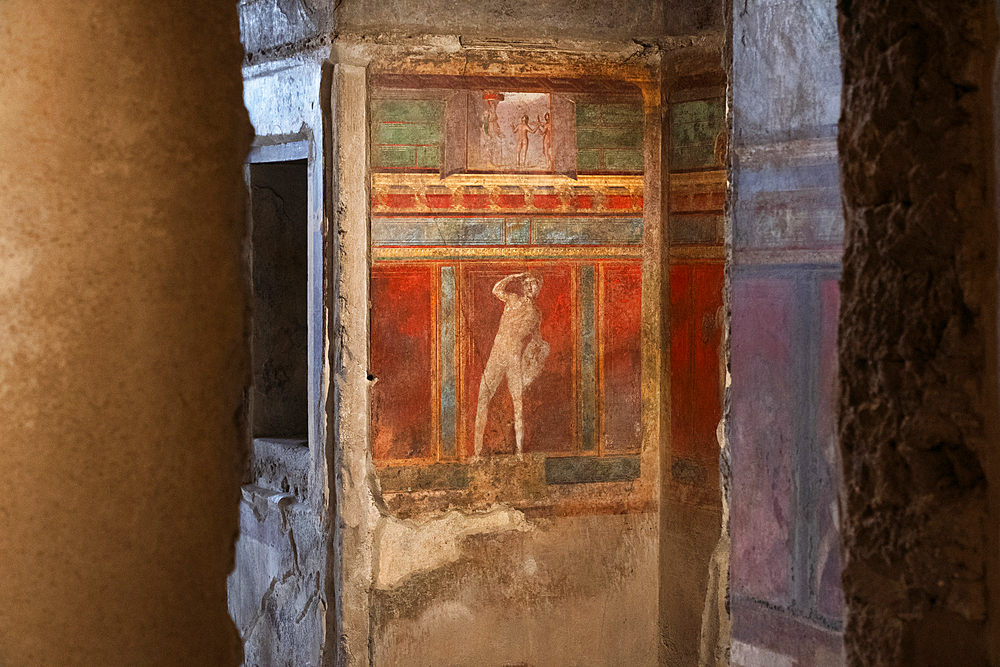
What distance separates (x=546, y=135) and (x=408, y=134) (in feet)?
1.99

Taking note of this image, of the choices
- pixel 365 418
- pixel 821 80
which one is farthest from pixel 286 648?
pixel 821 80

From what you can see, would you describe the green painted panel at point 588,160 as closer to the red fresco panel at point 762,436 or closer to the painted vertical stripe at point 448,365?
the painted vertical stripe at point 448,365

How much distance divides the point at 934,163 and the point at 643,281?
3.33m

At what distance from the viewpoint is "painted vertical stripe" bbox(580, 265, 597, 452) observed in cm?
452

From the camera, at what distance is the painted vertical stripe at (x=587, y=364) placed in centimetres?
452

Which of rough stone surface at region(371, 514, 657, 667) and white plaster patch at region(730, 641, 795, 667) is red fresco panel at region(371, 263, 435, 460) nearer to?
rough stone surface at region(371, 514, 657, 667)

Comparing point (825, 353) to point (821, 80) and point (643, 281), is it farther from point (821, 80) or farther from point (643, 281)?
point (643, 281)

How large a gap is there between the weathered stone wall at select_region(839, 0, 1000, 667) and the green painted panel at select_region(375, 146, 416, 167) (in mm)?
3043

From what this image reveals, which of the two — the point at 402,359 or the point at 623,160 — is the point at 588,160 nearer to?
the point at 623,160

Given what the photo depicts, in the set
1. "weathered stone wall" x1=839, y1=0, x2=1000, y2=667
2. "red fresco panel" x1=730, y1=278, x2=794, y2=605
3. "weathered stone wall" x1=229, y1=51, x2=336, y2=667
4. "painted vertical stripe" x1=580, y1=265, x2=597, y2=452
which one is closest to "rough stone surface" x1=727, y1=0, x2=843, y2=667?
"red fresco panel" x1=730, y1=278, x2=794, y2=605

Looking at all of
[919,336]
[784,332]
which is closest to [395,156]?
[784,332]

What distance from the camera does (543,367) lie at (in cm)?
449

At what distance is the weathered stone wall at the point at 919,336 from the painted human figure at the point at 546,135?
122 inches

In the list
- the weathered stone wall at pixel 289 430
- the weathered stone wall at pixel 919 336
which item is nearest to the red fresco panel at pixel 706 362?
the weathered stone wall at pixel 289 430
